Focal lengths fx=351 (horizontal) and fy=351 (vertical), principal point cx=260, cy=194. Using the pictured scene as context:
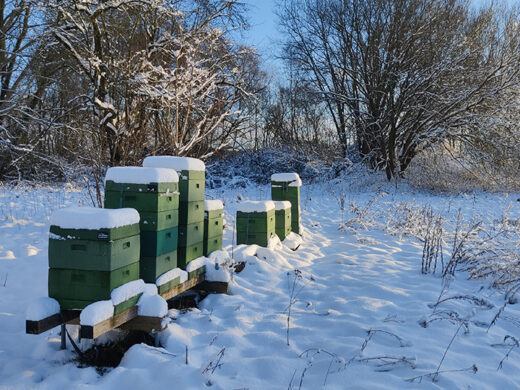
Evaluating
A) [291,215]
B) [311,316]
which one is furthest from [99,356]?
[291,215]

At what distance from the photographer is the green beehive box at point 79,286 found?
2840 mm

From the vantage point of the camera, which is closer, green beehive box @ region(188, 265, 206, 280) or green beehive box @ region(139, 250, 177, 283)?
green beehive box @ region(139, 250, 177, 283)

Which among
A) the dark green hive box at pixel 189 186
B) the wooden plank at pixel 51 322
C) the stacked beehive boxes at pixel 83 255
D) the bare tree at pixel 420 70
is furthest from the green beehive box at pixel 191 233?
the bare tree at pixel 420 70

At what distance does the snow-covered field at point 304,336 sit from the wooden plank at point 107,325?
26cm

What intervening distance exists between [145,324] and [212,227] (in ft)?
5.92

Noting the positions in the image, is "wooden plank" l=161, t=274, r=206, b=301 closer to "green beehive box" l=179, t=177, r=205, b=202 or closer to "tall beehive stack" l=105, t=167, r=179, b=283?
"tall beehive stack" l=105, t=167, r=179, b=283

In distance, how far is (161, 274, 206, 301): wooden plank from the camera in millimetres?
3702

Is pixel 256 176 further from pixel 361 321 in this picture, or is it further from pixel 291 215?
pixel 361 321

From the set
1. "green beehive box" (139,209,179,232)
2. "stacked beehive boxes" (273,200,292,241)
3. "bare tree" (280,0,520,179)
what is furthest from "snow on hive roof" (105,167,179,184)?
"bare tree" (280,0,520,179)

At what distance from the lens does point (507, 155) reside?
1317cm

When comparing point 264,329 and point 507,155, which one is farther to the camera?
point 507,155

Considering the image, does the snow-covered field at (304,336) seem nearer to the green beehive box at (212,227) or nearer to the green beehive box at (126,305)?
the green beehive box at (126,305)

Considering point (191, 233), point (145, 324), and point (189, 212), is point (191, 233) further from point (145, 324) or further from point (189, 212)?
point (145, 324)

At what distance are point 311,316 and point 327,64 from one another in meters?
15.5
